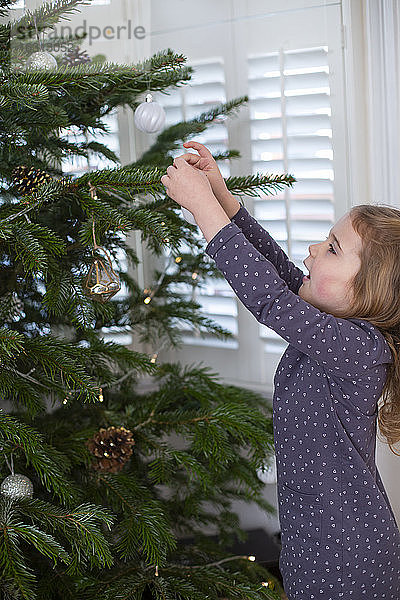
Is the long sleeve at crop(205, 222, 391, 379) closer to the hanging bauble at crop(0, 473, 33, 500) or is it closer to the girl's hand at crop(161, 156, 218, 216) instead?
the girl's hand at crop(161, 156, 218, 216)

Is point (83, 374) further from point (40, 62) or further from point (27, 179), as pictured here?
point (40, 62)

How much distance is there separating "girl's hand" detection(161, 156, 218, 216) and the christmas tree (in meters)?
0.06

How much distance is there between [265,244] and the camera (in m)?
1.17

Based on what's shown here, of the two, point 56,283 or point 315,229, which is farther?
point 315,229

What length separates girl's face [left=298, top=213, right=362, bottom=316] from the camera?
1038mm

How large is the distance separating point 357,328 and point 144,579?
1.89ft

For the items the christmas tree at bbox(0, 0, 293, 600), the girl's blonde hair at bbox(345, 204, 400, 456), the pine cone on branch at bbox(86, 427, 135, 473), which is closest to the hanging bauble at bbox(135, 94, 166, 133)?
the christmas tree at bbox(0, 0, 293, 600)

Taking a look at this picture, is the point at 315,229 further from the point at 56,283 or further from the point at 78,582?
the point at 78,582

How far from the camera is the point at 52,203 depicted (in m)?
1.14

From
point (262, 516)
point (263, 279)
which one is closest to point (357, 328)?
point (263, 279)

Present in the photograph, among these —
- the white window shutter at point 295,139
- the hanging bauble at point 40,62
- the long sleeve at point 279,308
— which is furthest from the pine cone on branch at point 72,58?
the white window shutter at point 295,139

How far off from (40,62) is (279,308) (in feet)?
1.72

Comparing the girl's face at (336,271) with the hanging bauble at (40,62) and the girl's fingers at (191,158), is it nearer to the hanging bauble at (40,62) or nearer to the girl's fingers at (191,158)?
the girl's fingers at (191,158)

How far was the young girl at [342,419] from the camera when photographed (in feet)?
3.38
